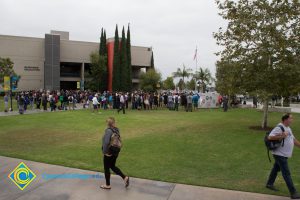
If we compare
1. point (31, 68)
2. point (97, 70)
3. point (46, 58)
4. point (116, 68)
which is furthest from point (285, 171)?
point (31, 68)

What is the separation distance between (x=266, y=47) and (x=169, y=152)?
7.87m

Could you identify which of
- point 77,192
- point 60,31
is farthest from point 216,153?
point 60,31

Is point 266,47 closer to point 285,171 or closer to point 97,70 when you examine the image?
point 285,171

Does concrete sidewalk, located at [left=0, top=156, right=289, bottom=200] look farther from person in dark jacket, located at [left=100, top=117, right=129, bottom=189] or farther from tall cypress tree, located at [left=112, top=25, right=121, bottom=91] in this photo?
tall cypress tree, located at [left=112, top=25, right=121, bottom=91]

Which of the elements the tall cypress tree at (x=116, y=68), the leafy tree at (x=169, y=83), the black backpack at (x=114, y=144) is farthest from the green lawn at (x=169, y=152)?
the leafy tree at (x=169, y=83)

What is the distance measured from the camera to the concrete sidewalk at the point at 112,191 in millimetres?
6324

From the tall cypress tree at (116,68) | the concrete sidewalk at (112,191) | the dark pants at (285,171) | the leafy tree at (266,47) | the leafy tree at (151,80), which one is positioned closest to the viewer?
the dark pants at (285,171)

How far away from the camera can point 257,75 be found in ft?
49.8

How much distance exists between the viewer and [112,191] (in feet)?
22.0

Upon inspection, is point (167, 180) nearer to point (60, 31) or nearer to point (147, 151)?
point (147, 151)

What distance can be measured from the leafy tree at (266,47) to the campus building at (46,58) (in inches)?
1588

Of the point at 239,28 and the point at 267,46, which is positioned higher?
the point at 239,28

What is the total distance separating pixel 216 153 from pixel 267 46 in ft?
23.5

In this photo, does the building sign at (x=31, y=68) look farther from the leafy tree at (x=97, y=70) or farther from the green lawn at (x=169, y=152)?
the green lawn at (x=169, y=152)
